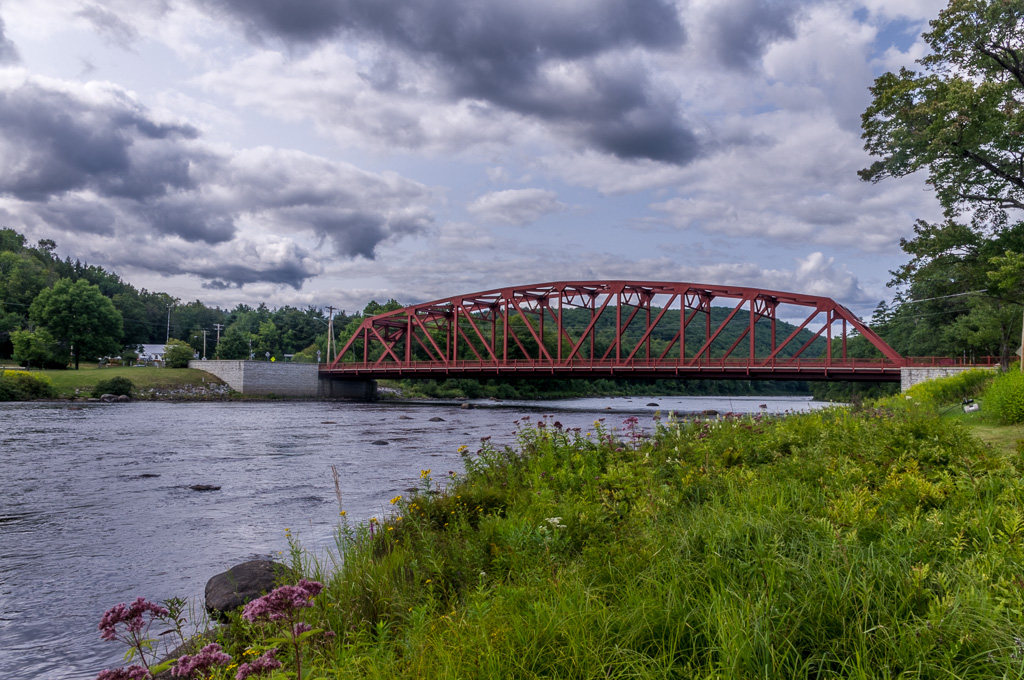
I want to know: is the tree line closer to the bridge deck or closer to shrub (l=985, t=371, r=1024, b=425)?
the bridge deck

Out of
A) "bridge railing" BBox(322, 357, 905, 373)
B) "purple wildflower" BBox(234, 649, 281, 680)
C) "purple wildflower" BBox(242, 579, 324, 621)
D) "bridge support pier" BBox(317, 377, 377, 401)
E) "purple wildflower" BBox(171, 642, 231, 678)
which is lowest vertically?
"bridge support pier" BBox(317, 377, 377, 401)

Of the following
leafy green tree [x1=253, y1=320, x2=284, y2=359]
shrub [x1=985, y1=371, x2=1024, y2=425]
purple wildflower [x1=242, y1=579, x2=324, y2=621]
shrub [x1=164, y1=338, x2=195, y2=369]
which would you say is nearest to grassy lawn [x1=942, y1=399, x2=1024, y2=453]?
shrub [x1=985, y1=371, x2=1024, y2=425]

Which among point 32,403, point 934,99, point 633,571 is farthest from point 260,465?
point 32,403

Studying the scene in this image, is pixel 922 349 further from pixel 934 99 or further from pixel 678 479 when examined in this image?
pixel 678 479

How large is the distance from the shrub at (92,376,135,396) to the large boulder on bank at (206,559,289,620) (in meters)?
56.2

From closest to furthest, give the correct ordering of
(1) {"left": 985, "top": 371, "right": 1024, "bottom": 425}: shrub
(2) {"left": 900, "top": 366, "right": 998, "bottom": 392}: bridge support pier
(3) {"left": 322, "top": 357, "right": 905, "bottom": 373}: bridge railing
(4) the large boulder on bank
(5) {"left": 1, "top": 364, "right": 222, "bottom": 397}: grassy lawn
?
(4) the large boulder on bank → (1) {"left": 985, "top": 371, "right": 1024, "bottom": 425}: shrub → (2) {"left": 900, "top": 366, "right": 998, "bottom": 392}: bridge support pier → (3) {"left": 322, "top": 357, "right": 905, "bottom": 373}: bridge railing → (5) {"left": 1, "top": 364, "right": 222, "bottom": 397}: grassy lawn

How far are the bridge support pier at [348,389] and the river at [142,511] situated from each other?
50547 mm

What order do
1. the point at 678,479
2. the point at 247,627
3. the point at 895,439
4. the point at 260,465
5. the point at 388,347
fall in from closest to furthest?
1. the point at 247,627
2. the point at 678,479
3. the point at 895,439
4. the point at 260,465
5. the point at 388,347

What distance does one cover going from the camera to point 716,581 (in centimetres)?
372

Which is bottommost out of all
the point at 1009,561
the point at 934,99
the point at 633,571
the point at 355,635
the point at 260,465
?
the point at 260,465

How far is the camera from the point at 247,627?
4945 mm

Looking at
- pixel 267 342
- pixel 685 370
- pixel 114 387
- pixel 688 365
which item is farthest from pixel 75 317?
pixel 688 365

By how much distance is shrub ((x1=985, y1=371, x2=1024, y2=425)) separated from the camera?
11.1 m

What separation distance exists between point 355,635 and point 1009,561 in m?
4.31
